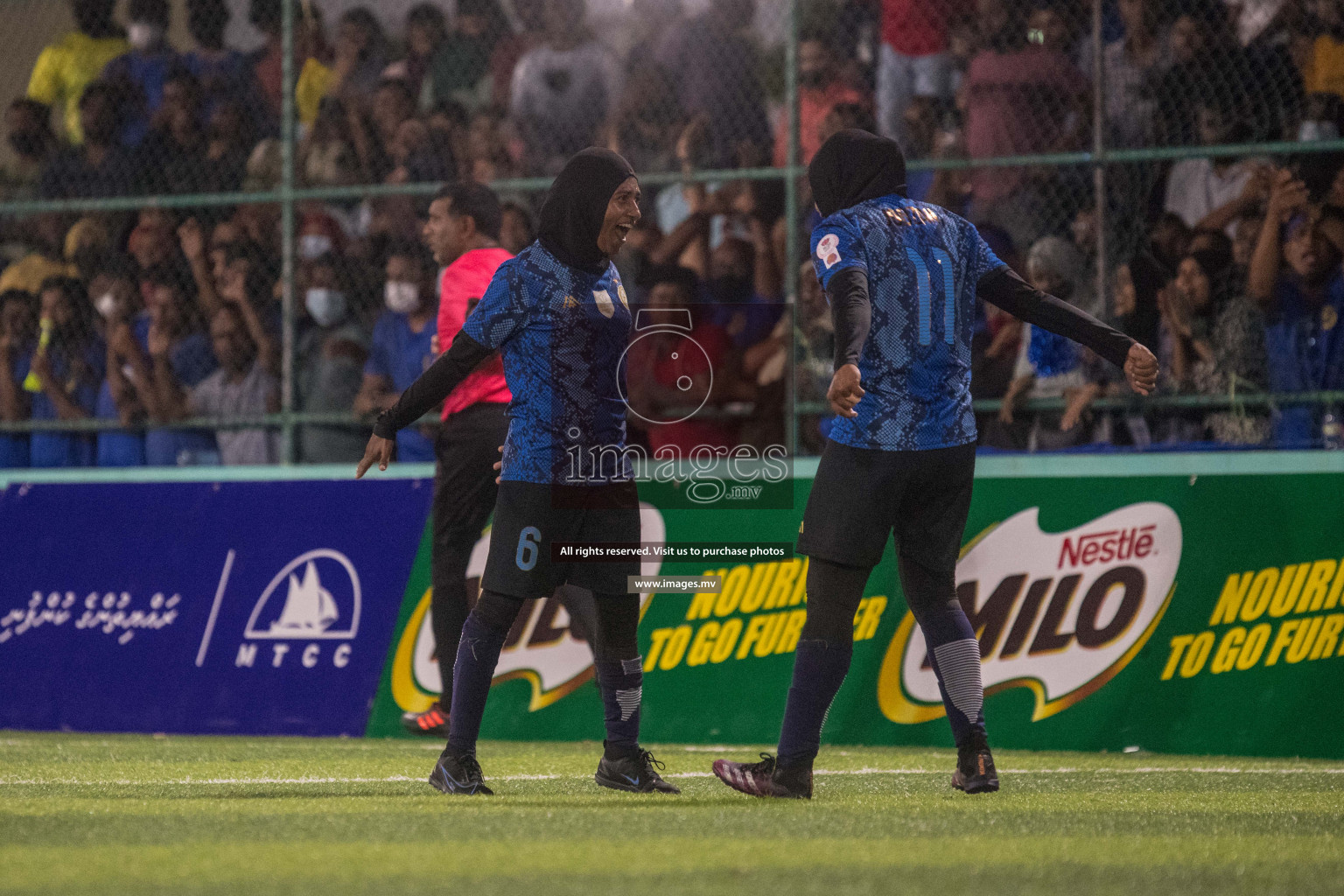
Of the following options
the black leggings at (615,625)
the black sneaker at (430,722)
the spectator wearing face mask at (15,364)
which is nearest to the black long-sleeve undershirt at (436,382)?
the black leggings at (615,625)

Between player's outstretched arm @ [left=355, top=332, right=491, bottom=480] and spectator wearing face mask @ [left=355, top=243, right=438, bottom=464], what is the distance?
406 centimetres

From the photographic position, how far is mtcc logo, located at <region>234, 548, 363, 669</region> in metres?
9.23

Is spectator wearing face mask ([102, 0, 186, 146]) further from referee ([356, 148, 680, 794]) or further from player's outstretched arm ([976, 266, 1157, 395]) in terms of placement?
player's outstretched arm ([976, 266, 1157, 395])

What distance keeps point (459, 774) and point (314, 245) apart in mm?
5312

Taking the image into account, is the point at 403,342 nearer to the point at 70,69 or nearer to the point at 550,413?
the point at 70,69

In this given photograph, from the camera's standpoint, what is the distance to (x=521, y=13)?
37.7 ft

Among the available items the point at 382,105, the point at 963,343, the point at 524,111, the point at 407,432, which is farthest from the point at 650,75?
the point at 963,343

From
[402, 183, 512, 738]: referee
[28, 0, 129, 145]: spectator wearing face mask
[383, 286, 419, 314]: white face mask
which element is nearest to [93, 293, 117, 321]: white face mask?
[28, 0, 129, 145]: spectator wearing face mask

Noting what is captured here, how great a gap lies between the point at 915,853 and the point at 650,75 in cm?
697

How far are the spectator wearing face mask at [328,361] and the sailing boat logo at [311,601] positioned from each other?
747 millimetres

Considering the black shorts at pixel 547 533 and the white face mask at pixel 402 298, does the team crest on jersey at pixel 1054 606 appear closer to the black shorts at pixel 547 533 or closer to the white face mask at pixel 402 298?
the black shorts at pixel 547 533

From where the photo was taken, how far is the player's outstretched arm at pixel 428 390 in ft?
19.0

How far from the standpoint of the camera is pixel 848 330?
550cm

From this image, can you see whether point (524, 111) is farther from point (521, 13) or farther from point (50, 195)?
point (50, 195)
